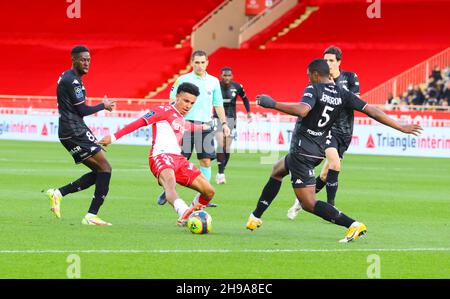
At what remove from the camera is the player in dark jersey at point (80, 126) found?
44.7 feet

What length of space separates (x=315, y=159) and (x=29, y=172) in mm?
11746

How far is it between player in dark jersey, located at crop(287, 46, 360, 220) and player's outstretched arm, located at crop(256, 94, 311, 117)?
322 centimetres

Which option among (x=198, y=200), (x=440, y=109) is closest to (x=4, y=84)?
(x=440, y=109)

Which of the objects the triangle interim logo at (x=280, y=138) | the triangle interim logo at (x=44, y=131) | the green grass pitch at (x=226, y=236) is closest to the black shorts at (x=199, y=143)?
the green grass pitch at (x=226, y=236)

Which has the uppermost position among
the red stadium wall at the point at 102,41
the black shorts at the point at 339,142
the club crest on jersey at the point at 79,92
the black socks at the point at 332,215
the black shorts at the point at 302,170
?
the red stadium wall at the point at 102,41

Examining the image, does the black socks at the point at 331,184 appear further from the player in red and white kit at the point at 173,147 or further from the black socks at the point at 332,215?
the black socks at the point at 332,215

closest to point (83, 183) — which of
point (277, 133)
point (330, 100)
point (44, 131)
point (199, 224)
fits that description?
point (199, 224)

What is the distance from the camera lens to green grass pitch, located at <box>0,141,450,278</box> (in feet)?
33.1

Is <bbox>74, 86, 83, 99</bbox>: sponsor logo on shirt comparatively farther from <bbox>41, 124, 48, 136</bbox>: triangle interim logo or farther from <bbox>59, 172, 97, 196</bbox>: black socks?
<bbox>41, 124, 48, 136</bbox>: triangle interim logo

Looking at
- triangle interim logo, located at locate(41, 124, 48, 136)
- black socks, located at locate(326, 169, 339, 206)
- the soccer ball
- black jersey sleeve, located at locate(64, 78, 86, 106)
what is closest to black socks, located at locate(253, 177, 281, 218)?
the soccer ball

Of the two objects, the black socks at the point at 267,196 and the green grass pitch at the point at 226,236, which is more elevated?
the black socks at the point at 267,196

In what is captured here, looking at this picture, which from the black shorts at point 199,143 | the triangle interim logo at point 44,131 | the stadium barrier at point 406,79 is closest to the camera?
the black shorts at point 199,143
